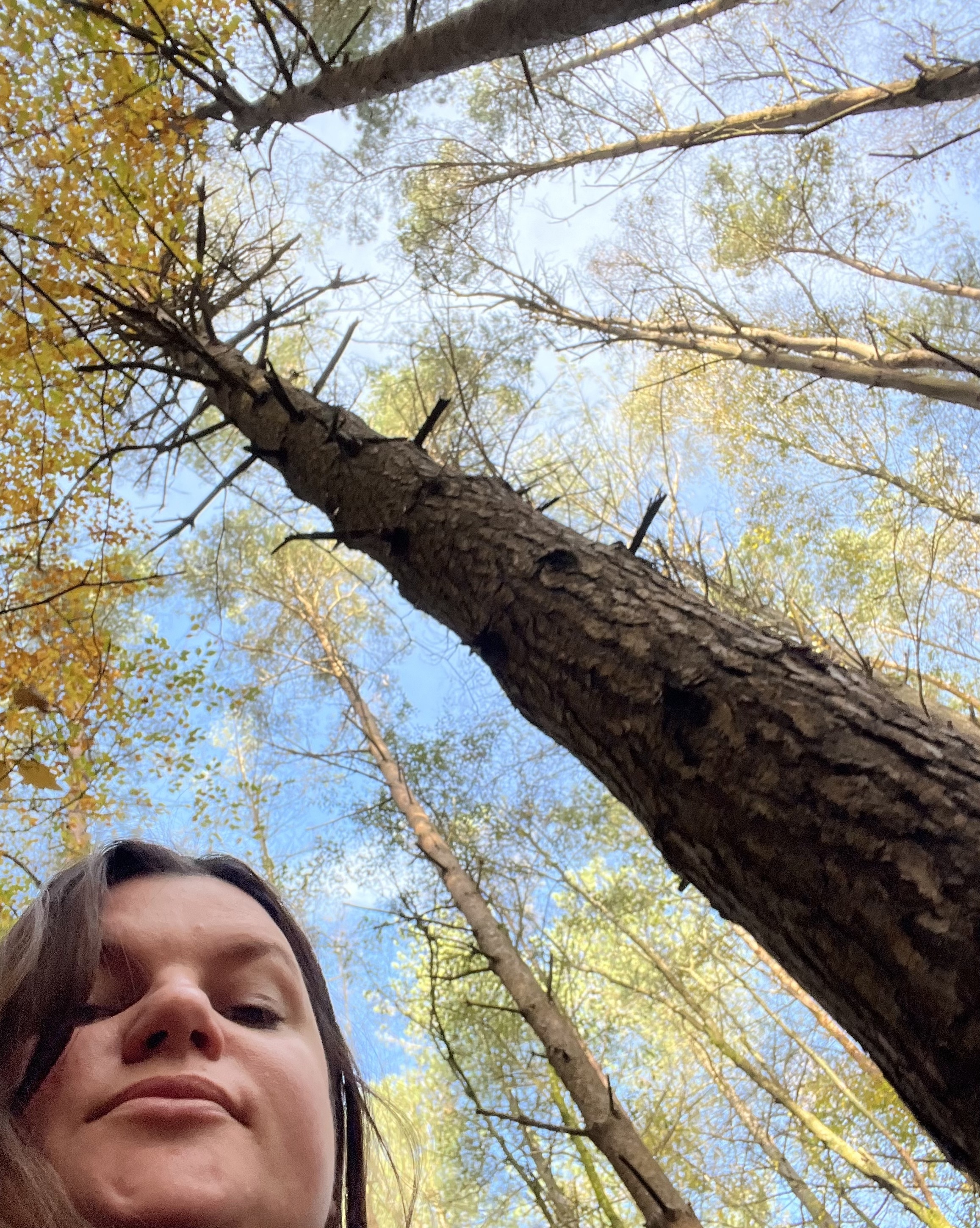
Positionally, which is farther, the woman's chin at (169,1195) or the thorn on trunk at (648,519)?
the thorn on trunk at (648,519)

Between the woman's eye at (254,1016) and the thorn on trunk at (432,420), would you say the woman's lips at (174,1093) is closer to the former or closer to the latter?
the woman's eye at (254,1016)

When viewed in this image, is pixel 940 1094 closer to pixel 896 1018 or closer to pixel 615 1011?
pixel 896 1018

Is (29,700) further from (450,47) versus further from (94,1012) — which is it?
(450,47)

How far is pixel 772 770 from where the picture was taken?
1.12 m

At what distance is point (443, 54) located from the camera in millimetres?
3100

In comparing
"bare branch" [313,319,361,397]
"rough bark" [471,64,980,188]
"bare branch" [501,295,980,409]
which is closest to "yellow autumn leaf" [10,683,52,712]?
"bare branch" [313,319,361,397]

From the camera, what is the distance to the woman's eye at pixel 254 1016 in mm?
1214

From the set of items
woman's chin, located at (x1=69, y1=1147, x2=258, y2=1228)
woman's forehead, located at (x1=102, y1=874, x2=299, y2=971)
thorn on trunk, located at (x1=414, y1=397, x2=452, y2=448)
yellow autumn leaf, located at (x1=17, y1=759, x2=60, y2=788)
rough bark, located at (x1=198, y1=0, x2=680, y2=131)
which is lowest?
woman's chin, located at (x1=69, y1=1147, x2=258, y2=1228)

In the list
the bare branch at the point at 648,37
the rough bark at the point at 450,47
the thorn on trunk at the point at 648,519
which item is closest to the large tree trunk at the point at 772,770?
the thorn on trunk at the point at 648,519

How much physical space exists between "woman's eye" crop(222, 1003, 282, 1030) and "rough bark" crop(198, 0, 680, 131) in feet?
9.46

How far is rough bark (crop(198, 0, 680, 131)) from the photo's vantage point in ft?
8.48

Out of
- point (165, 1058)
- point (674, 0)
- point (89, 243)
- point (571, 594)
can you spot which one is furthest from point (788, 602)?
point (165, 1058)

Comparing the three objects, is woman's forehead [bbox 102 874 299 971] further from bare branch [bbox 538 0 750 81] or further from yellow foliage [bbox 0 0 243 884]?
bare branch [bbox 538 0 750 81]

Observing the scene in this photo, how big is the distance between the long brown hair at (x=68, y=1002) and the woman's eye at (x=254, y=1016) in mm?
224
